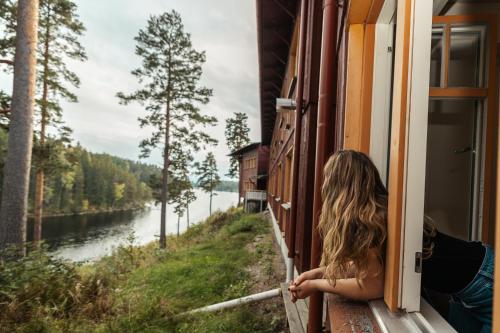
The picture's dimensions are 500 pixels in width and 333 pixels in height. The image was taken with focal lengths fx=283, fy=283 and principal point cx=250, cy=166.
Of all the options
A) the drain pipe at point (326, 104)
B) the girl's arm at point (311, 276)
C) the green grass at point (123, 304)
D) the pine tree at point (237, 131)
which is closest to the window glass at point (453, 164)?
the drain pipe at point (326, 104)

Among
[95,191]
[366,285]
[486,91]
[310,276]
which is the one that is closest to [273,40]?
[486,91]

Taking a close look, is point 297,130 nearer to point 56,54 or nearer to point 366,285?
point 366,285

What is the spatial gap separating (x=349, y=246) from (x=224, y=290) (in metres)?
5.34

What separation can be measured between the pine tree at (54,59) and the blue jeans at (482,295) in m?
15.5

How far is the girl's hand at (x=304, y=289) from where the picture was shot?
4.59ft

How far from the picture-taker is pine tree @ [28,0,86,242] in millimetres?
13156

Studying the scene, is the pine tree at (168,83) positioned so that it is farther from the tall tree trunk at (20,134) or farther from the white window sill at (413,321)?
the white window sill at (413,321)

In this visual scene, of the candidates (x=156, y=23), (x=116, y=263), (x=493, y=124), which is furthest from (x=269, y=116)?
(x=493, y=124)

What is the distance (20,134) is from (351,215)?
743 centimetres

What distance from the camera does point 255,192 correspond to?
2308cm

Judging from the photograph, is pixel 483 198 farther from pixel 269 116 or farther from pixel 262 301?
pixel 269 116

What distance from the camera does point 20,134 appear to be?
619cm

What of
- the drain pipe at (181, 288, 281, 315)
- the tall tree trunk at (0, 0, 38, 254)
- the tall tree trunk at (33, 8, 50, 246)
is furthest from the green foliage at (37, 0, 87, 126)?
the drain pipe at (181, 288, 281, 315)

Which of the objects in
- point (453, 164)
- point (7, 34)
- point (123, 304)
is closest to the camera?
point (453, 164)
